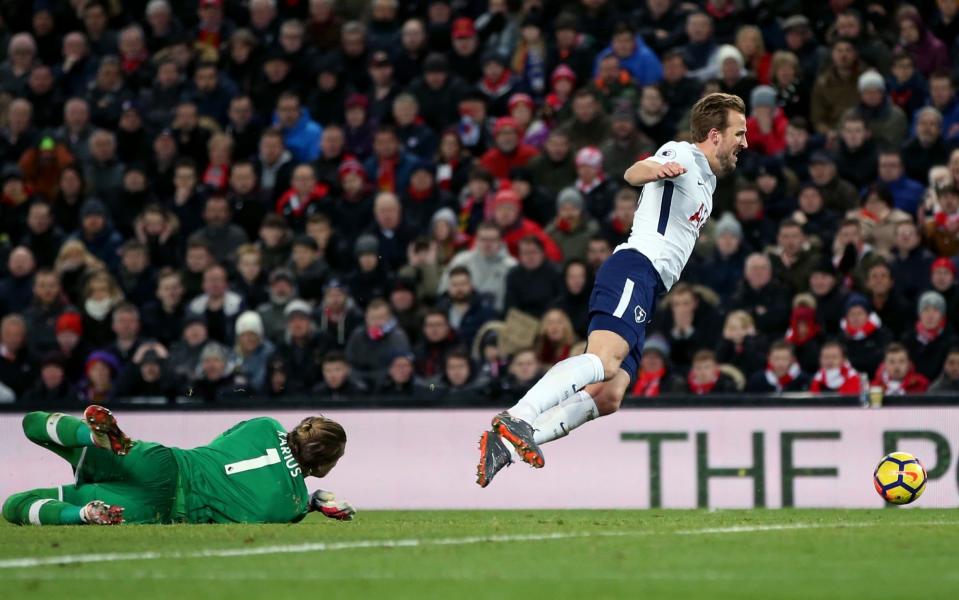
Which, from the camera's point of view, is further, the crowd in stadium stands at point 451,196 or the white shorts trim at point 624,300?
the crowd in stadium stands at point 451,196

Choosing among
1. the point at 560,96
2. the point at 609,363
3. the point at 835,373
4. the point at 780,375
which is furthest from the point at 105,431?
the point at 560,96

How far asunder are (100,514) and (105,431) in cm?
56

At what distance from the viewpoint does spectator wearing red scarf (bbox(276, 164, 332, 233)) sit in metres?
17.1

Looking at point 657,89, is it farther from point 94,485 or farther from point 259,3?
point 94,485

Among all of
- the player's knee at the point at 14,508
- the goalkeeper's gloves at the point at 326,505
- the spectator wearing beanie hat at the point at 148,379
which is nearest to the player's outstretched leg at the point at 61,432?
the player's knee at the point at 14,508

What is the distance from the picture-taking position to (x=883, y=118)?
16.1 metres

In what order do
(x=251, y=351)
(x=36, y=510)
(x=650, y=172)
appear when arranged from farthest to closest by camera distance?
(x=251, y=351) < (x=36, y=510) < (x=650, y=172)

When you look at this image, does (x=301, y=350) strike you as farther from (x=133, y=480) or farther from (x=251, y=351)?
(x=133, y=480)

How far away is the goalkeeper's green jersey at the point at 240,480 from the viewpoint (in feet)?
29.9

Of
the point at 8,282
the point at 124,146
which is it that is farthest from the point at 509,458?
the point at 124,146

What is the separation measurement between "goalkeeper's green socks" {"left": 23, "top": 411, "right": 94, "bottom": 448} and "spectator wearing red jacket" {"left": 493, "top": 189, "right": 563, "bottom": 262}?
742cm

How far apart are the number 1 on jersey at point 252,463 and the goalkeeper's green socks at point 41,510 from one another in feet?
2.80

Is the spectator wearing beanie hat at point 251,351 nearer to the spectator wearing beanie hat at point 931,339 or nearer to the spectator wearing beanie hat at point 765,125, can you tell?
the spectator wearing beanie hat at point 765,125

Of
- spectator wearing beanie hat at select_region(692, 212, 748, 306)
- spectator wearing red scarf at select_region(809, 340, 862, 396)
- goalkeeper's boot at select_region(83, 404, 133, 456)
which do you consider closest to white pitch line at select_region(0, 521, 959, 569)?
goalkeeper's boot at select_region(83, 404, 133, 456)
